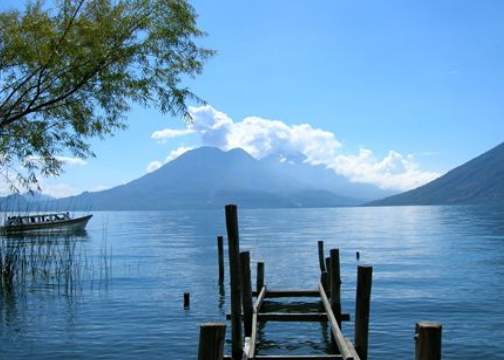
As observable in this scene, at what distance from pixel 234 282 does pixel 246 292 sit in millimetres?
2742

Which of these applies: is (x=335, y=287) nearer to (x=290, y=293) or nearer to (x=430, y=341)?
(x=290, y=293)

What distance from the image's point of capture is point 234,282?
1563 cm

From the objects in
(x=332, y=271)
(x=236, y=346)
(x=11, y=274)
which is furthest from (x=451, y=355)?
(x=11, y=274)

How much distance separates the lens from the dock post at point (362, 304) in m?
13.9

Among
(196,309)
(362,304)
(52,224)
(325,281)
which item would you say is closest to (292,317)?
(362,304)

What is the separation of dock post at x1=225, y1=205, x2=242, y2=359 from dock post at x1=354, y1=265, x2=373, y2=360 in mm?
3197

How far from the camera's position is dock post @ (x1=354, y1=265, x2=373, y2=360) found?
13.9 metres

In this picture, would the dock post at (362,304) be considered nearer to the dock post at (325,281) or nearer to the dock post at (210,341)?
the dock post at (210,341)

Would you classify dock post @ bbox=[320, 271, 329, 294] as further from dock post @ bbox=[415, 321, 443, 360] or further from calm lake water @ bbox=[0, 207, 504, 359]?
dock post @ bbox=[415, 321, 443, 360]

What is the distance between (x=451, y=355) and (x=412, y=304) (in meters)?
9.83

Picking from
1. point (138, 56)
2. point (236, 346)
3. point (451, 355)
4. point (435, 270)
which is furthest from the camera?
point (435, 270)

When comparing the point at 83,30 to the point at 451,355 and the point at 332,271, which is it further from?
the point at 451,355

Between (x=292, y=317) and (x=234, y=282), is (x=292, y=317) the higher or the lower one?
the lower one

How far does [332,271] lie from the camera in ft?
68.7
